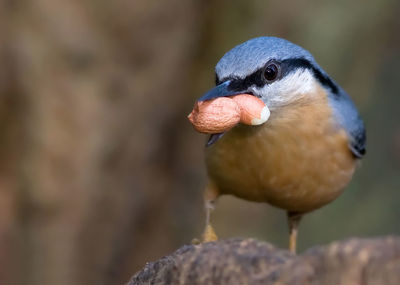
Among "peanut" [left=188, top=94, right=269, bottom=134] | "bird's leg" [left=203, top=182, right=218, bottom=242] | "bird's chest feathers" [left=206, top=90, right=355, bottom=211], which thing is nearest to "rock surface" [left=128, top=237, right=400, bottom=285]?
"peanut" [left=188, top=94, right=269, bottom=134]

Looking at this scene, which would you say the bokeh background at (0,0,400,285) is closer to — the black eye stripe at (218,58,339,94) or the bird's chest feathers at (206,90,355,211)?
the bird's chest feathers at (206,90,355,211)

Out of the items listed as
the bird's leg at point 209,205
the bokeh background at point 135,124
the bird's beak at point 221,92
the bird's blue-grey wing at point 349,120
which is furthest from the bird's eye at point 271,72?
the bokeh background at point 135,124

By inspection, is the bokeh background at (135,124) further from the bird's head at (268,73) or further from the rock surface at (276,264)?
the rock surface at (276,264)

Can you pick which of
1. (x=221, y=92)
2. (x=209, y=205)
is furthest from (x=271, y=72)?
(x=209, y=205)

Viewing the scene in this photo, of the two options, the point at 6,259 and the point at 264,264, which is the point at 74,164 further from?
the point at 264,264

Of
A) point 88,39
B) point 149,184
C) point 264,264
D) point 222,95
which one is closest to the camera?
point 264,264

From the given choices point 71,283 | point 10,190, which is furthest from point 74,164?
point 71,283
